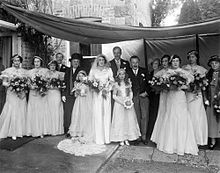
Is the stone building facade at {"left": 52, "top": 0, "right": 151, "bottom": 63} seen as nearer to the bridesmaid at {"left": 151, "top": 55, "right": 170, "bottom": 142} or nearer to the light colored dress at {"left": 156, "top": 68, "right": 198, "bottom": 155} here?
the bridesmaid at {"left": 151, "top": 55, "right": 170, "bottom": 142}

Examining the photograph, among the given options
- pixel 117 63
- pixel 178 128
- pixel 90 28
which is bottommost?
pixel 178 128

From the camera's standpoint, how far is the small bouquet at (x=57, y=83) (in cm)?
682

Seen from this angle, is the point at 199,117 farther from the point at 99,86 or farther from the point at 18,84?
the point at 18,84

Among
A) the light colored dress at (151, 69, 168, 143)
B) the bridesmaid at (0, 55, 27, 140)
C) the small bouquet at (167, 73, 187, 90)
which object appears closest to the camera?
the small bouquet at (167, 73, 187, 90)

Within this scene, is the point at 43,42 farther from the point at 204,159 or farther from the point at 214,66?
the point at 204,159

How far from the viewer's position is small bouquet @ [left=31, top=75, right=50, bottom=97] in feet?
21.5

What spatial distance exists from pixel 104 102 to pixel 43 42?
314 centimetres

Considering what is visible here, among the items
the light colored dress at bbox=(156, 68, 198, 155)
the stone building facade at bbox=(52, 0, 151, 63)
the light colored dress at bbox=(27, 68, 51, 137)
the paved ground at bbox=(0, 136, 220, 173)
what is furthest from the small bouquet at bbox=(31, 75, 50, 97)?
the light colored dress at bbox=(156, 68, 198, 155)

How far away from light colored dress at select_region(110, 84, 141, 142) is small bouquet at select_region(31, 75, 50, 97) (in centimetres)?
174

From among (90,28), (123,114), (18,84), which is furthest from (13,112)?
(90,28)

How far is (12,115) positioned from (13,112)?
7 centimetres

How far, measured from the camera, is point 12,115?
654cm

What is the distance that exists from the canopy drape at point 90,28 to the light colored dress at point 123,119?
4.05 ft

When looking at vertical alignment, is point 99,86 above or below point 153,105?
above
